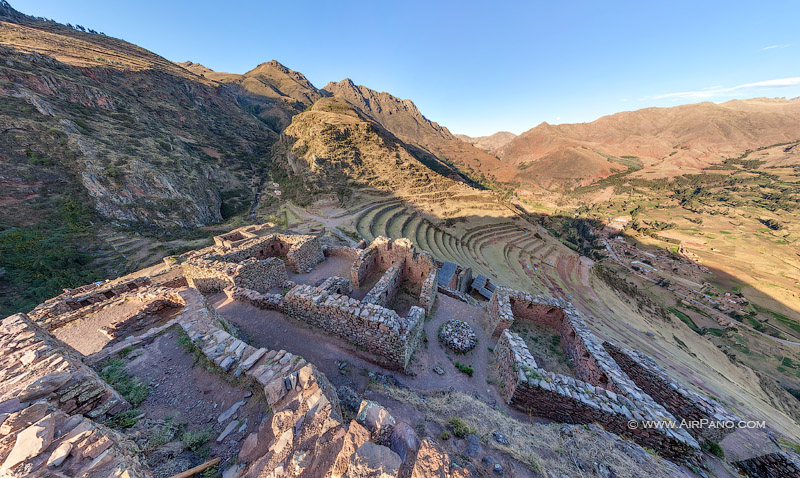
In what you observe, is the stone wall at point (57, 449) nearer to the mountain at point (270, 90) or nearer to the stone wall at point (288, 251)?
the stone wall at point (288, 251)

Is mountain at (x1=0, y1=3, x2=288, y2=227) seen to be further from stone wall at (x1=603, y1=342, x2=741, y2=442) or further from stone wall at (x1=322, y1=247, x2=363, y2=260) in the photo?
stone wall at (x1=603, y1=342, x2=741, y2=442)

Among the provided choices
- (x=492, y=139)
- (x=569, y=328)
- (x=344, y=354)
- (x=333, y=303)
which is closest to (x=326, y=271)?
(x=333, y=303)

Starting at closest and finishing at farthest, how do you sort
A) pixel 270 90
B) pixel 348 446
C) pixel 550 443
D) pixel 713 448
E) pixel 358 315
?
1. pixel 348 446
2. pixel 550 443
3. pixel 713 448
4. pixel 358 315
5. pixel 270 90

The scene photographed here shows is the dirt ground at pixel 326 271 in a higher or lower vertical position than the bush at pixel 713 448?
higher

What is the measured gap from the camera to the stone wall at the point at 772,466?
5.23 metres

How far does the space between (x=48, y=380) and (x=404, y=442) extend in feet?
16.6

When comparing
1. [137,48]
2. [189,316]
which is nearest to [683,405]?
[189,316]

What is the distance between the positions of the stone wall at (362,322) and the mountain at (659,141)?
91308mm

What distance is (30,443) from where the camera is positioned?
7.54 ft

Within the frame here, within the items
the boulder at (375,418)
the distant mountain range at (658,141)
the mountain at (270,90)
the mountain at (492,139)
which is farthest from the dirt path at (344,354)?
the mountain at (492,139)

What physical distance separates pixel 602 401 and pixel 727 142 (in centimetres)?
13203

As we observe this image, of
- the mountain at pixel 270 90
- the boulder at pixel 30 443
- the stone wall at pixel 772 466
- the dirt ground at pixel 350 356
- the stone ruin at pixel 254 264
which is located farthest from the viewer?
the mountain at pixel 270 90

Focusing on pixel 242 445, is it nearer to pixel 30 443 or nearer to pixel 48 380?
pixel 30 443

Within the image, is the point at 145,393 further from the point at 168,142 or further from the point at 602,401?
the point at 168,142
